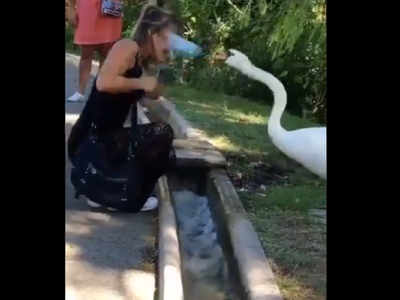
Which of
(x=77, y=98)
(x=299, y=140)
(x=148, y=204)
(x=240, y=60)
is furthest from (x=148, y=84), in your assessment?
(x=77, y=98)

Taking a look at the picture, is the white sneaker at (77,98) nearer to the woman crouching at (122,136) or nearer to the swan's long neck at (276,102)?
the swan's long neck at (276,102)

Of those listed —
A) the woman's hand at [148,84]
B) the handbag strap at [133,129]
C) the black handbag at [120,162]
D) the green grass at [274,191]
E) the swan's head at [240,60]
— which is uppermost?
the woman's hand at [148,84]

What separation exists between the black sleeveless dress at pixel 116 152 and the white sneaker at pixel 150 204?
17cm

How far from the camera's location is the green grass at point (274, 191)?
3537 millimetres

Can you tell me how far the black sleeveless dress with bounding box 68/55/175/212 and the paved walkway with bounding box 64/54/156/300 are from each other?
0.51 ft

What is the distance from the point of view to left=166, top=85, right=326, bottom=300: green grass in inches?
139

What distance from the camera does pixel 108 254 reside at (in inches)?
149

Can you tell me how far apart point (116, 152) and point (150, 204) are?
17.4 inches

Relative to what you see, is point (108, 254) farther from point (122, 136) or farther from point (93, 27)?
point (93, 27)

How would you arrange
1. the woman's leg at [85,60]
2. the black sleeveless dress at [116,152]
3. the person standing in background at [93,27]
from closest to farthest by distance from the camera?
the black sleeveless dress at [116,152]
the person standing in background at [93,27]
the woman's leg at [85,60]

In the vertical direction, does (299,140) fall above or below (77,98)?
above

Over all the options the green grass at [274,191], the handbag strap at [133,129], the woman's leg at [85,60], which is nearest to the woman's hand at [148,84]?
the handbag strap at [133,129]

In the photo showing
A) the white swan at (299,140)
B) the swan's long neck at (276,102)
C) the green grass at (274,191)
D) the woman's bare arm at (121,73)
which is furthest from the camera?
the swan's long neck at (276,102)

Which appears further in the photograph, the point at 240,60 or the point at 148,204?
the point at 240,60
